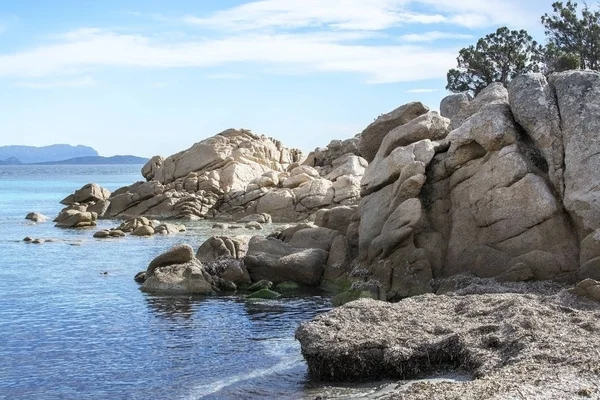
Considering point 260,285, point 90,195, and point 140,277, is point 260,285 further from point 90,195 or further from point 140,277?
point 90,195

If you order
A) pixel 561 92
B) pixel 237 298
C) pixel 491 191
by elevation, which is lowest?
pixel 237 298

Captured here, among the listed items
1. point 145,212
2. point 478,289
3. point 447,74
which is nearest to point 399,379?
point 478,289

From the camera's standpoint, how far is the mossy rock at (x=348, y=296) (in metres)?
32.2

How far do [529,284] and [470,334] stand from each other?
27.4ft

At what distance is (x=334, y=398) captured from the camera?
19688 millimetres

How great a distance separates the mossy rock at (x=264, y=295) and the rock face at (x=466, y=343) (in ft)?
36.1

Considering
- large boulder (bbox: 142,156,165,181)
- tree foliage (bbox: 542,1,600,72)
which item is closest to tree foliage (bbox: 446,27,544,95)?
tree foliage (bbox: 542,1,600,72)

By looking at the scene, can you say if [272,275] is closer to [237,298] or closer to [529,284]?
[237,298]

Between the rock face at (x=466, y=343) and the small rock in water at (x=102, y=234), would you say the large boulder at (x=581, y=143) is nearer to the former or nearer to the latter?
the rock face at (x=466, y=343)

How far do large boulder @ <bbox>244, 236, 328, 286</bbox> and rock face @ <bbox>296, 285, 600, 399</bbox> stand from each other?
12.4m

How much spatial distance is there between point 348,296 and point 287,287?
14.8ft

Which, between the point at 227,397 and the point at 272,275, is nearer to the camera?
the point at 227,397

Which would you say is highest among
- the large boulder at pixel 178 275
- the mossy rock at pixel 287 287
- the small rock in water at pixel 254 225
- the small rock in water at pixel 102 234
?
the large boulder at pixel 178 275

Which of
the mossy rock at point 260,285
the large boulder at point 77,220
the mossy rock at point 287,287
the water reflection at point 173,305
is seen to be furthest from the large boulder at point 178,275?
the large boulder at point 77,220
